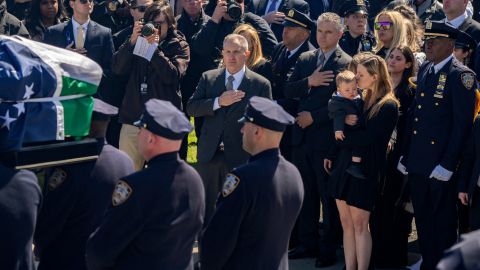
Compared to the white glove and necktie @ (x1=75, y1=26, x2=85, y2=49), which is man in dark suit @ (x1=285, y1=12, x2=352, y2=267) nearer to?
the white glove

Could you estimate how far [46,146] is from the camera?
16.1 ft

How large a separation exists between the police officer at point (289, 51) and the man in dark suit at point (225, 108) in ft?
2.10

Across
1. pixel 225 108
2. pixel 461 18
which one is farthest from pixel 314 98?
pixel 461 18

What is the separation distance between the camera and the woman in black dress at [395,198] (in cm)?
760

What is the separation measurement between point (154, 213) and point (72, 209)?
75 centimetres

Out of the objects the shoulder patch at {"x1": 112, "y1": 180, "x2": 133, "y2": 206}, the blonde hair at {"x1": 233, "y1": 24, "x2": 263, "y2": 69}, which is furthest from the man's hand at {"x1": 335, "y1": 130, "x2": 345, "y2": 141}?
the shoulder patch at {"x1": 112, "y1": 180, "x2": 133, "y2": 206}

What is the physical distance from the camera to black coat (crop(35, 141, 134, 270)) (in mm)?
5012

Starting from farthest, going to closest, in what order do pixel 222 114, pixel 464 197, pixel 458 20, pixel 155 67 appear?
1. pixel 458 20
2. pixel 155 67
3. pixel 222 114
4. pixel 464 197

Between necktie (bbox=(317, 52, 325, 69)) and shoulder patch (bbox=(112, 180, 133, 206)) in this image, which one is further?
necktie (bbox=(317, 52, 325, 69))

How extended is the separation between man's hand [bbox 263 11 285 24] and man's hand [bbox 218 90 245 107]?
277cm

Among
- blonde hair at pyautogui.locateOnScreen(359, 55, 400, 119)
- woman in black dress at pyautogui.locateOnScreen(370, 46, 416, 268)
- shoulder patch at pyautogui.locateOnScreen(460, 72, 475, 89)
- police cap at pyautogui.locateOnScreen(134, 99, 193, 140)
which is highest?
police cap at pyautogui.locateOnScreen(134, 99, 193, 140)

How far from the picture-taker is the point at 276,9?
10836mm

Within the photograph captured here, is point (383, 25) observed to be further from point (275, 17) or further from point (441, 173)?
point (275, 17)

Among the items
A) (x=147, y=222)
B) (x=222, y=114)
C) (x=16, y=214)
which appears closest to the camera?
(x=147, y=222)
